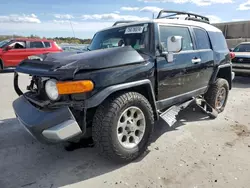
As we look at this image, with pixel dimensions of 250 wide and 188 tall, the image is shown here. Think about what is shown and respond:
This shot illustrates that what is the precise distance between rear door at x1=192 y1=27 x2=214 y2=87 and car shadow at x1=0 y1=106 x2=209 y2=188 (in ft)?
4.75

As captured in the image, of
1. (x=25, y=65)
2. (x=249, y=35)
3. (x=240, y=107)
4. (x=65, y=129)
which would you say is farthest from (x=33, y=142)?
(x=249, y=35)

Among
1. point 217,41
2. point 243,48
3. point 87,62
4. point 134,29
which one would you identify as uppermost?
point 134,29

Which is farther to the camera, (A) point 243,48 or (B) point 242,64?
(A) point 243,48

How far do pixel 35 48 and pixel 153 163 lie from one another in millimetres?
11754

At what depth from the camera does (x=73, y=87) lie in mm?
2637

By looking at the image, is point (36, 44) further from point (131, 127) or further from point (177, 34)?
point (131, 127)

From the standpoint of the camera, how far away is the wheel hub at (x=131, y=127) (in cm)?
311

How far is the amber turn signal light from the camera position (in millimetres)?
2631

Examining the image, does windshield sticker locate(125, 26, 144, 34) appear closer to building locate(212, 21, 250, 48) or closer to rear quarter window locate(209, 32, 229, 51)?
rear quarter window locate(209, 32, 229, 51)

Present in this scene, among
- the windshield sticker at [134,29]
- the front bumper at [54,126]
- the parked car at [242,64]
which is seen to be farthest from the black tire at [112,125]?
the parked car at [242,64]

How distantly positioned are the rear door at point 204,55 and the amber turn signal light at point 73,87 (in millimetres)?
2544

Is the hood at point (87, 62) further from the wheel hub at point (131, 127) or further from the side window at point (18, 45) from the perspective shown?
the side window at point (18, 45)

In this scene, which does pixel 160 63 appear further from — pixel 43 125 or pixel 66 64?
pixel 43 125

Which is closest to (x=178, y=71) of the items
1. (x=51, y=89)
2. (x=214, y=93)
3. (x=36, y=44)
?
(x=214, y=93)
